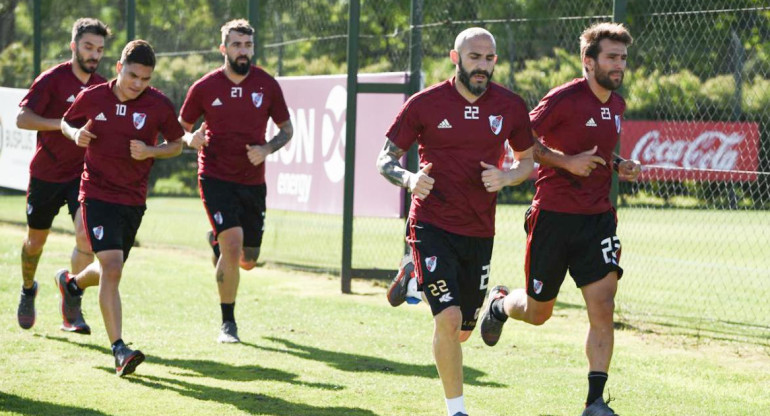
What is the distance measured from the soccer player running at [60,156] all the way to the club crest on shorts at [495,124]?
3.78 m

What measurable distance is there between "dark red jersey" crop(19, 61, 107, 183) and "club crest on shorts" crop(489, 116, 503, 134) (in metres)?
3.93

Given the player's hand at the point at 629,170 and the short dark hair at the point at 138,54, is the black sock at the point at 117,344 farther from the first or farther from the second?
the player's hand at the point at 629,170

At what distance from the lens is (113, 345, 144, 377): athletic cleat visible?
7.17 meters

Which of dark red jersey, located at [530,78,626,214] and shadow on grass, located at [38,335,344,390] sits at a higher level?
dark red jersey, located at [530,78,626,214]

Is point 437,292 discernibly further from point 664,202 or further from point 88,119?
point 664,202

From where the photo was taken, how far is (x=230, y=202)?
896 centimetres

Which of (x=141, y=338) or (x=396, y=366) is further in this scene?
(x=141, y=338)

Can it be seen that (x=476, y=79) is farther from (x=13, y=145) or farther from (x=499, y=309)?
(x=13, y=145)

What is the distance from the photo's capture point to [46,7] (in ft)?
67.2

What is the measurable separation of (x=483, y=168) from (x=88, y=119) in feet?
10.1

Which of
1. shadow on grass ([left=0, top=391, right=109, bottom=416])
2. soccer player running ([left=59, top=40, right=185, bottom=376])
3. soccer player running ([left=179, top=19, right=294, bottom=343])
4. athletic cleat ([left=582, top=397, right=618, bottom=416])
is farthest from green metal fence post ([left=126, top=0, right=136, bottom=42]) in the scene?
athletic cleat ([left=582, top=397, right=618, bottom=416])

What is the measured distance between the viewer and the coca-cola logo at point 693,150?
75.7ft

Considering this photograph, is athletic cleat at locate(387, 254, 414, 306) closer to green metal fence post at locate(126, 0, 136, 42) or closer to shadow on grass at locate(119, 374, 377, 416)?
shadow on grass at locate(119, 374, 377, 416)

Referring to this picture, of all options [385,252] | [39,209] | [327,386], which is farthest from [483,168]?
[385,252]
